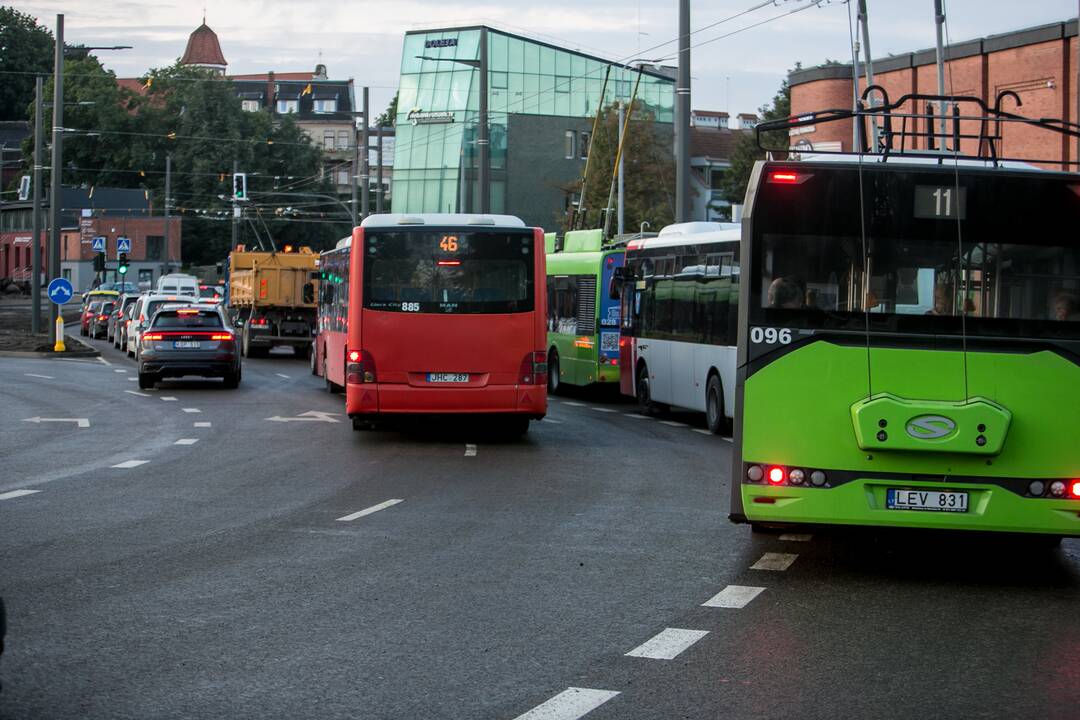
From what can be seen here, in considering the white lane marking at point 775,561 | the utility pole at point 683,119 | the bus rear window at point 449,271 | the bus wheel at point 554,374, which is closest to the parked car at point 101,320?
the bus wheel at point 554,374

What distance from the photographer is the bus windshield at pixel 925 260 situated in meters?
9.74

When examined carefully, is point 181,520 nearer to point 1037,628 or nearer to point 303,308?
point 1037,628

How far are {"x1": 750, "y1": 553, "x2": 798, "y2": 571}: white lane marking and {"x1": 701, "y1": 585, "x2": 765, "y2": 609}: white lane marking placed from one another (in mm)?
788

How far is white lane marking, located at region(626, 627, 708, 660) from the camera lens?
7.45m

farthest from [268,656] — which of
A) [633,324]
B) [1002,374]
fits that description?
[633,324]

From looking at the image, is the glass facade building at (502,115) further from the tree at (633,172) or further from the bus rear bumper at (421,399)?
the bus rear bumper at (421,399)

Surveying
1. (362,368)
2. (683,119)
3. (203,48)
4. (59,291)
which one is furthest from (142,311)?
(203,48)

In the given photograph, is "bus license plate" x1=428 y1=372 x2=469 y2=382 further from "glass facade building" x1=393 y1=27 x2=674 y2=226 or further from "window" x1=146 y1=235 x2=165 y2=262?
"window" x1=146 y1=235 x2=165 y2=262

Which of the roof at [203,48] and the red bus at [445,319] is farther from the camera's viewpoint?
the roof at [203,48]

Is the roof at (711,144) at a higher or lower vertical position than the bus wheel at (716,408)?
higher

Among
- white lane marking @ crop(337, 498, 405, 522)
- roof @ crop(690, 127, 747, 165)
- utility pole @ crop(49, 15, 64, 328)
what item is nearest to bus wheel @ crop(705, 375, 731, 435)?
white lane marking @ crop(337, 498, 405, 522)

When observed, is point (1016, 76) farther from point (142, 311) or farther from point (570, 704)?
point (570, 704)

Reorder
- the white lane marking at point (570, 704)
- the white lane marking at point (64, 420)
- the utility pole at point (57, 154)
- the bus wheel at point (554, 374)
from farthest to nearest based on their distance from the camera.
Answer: the utility pole at point (57, 154), the bus wheel at point (554, 374), the white lane marking at point (64, 420), the white lane marking at point (570, 704)

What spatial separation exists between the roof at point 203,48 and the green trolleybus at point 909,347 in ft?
562
